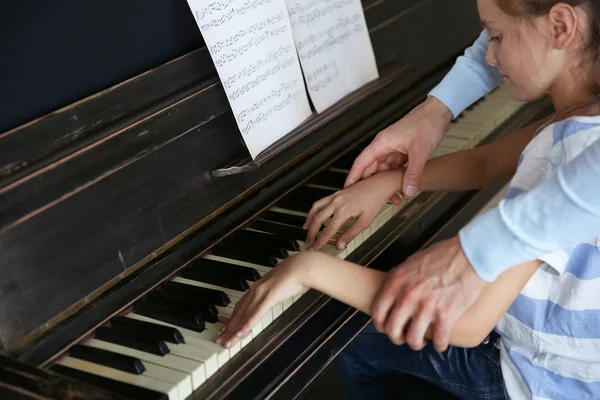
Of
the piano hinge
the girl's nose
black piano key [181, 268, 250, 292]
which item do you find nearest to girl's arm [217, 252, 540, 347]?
black piano key [181, 268, 250, 292]

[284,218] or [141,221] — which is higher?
[141,221]

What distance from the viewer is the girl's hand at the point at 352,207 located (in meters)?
1.47

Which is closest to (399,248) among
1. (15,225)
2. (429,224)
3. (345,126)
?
(429,224)

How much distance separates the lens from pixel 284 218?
1.58m

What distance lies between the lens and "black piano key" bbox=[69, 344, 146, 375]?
1127mm

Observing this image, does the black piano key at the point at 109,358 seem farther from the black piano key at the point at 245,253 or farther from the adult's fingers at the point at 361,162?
the adult's fingers at the point at 361,162

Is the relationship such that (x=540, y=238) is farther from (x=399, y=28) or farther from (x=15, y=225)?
(x=399, y=28)

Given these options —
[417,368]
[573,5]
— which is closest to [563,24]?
[573,5]

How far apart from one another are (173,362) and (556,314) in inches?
24.2

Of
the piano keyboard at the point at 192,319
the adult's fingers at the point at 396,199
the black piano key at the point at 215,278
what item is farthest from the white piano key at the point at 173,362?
the adult's fingers at the point at 396,199

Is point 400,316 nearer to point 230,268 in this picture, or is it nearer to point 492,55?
point 230,268

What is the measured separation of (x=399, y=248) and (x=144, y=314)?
0.59 metres

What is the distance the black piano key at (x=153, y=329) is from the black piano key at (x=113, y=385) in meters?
0.13

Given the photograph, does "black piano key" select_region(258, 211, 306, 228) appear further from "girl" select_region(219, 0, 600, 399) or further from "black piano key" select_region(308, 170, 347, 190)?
"girl" select_region(219, 0, 600, 399)
